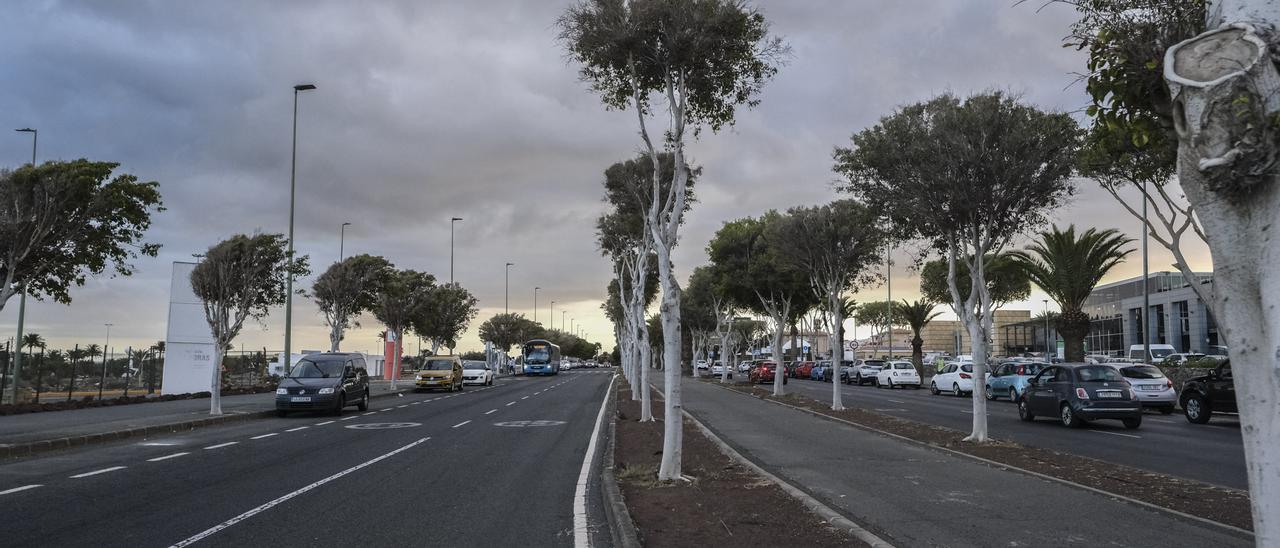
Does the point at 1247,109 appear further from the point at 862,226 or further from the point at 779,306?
the point at 779,306

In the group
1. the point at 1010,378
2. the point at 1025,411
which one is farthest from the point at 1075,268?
the point at 1025,411

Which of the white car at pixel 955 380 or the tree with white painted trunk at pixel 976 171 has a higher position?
the tree with white painted trunk at pixel 976 171

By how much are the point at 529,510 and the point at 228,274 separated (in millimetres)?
16276

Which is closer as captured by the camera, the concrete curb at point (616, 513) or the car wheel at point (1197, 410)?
the concrete curb at point (616, 513)

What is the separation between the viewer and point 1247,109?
317 cm

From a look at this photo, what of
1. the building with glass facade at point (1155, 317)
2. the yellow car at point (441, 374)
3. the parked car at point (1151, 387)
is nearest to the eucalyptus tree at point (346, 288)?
the yellow car at point (441, 374)

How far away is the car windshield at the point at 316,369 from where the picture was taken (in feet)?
76.4

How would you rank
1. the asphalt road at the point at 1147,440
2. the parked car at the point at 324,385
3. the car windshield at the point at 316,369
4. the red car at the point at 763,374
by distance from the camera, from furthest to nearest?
1. the red car at the point at 763,374
2. the car windshield at the point at 316,369
3. the parked car at the point at 324,385
4. the asphalt road at the point at 1147,440

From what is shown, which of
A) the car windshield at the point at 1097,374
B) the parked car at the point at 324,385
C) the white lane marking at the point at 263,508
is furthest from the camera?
the parked car at the point at 324,385

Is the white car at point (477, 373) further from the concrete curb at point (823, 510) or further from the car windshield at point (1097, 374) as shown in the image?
the concrete curb at point (823, 510)

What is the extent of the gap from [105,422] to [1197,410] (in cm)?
2692

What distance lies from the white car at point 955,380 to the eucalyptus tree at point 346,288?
26.3m

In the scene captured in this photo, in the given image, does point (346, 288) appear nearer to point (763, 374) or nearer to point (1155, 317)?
point (763, 374)

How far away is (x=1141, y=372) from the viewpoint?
23.6 meters
